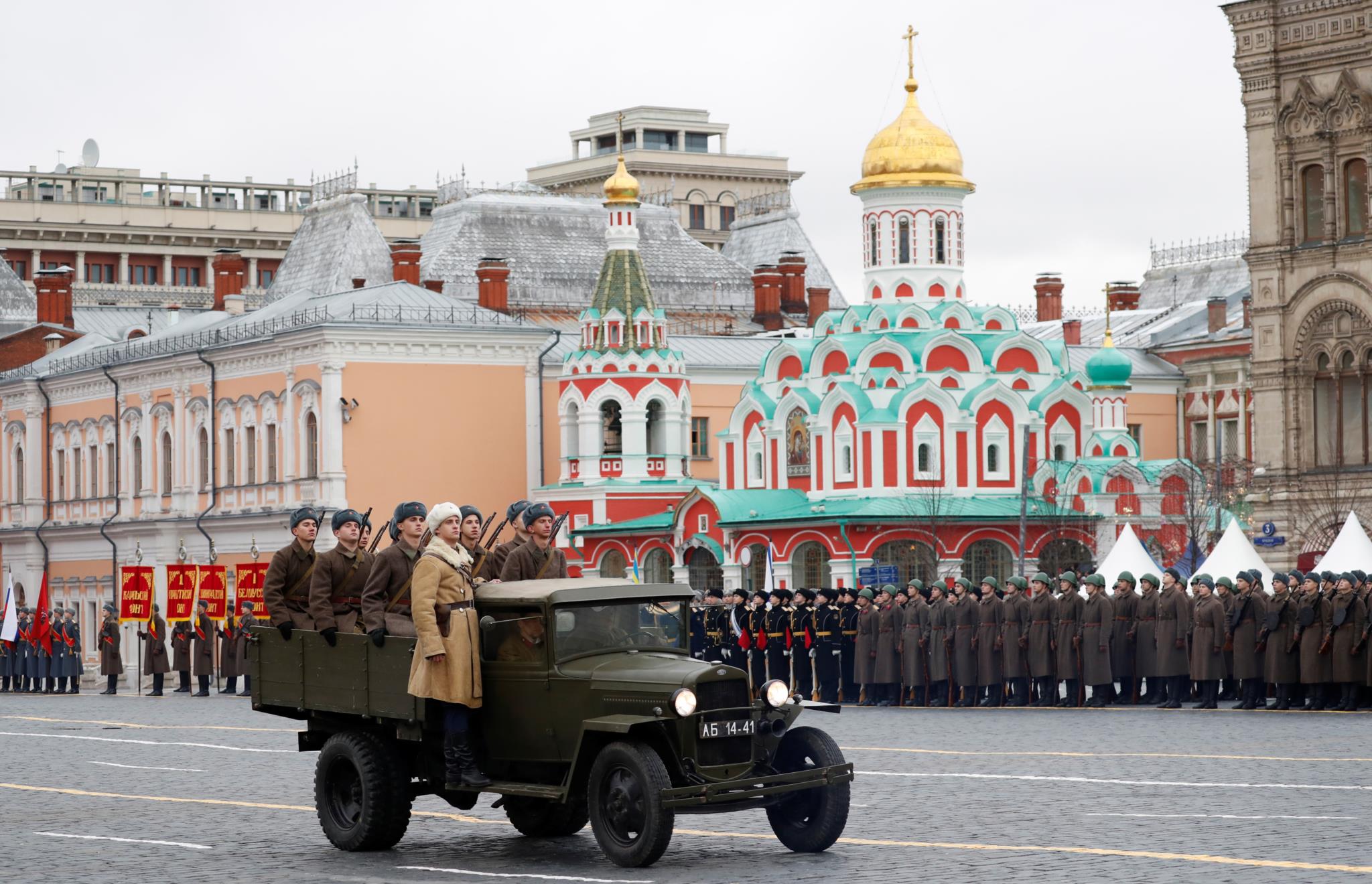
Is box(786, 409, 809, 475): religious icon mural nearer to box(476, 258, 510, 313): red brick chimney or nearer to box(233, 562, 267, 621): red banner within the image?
box(476, 258, 510, 313): red brick chimney

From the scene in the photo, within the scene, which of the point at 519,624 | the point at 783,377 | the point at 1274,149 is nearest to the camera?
the point at 519,624

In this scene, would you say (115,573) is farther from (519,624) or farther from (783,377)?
(519,624)

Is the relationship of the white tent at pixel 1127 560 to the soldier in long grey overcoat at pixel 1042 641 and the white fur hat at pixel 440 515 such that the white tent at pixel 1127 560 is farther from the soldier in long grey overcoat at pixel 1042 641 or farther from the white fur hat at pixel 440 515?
the white fur hat at pixel 440 515

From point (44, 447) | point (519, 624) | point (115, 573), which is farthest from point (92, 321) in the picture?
point (519, 624)

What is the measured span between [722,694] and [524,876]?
57.2 inches

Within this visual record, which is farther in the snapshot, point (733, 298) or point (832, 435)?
point (733, 298)

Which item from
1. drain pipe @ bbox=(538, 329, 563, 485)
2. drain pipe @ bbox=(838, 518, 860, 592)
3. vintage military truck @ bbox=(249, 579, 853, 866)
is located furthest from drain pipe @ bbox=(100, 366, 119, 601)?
vintage military truck @ bbox=(249, 579, 853, 866)

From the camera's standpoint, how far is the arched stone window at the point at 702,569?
170 ft

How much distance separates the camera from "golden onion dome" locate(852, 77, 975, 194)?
2078 inches

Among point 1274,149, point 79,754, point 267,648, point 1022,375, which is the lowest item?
point 79,754

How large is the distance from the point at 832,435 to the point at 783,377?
3.53 metres

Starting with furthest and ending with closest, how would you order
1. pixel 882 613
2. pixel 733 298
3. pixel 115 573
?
pixel 733 298, pixel 115 573, pixel 882 613

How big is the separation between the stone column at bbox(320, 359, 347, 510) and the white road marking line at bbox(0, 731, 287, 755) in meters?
24.7

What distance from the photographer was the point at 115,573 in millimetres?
Answer: 60156
